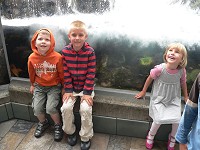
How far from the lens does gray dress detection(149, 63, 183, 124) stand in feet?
8.39

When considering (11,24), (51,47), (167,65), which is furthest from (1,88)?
(167,65)

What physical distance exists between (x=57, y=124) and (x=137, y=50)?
1.28 metres

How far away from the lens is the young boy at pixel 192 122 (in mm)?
1495

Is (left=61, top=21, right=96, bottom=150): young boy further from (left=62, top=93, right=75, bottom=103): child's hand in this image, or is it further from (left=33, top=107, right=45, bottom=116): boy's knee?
(left=33, top=107, right=45, bottom=116): boy's knee

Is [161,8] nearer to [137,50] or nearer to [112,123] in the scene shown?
[137,50]

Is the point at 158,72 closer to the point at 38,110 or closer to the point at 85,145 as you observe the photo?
the point at 85,145

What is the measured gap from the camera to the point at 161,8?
2.56 meters

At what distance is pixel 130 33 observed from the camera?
8.98ft

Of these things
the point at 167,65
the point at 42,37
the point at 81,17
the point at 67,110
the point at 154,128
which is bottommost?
the point at 154,128

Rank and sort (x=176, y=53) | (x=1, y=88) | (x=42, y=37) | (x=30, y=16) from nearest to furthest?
1. (x=176, y=53)
2. (x=42, y=37)
3. (x=30, y=16)
4. (x=1, y=88)

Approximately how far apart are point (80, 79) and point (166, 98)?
92cm

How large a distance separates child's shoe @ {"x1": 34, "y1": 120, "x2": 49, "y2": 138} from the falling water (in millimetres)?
879

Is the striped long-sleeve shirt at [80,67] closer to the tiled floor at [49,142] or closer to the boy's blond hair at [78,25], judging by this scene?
the boy's blond hair at [78,25]

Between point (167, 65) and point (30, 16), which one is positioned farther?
point (30, 16)
